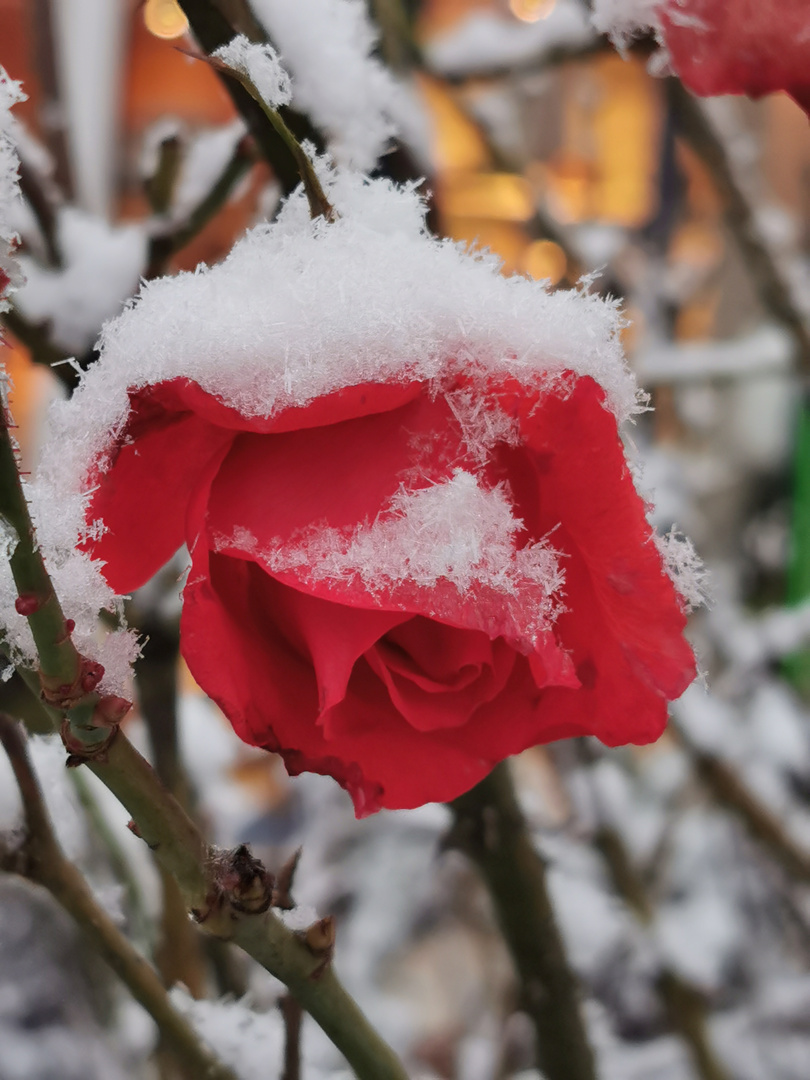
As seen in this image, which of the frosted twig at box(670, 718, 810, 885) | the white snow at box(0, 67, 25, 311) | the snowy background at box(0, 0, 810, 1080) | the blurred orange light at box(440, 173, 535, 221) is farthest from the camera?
the blurred orange light at box(440, 173, 535, 221)

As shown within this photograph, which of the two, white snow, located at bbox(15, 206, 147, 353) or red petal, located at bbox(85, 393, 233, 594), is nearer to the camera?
red petal, located at bbox(85, 393, 233, 594)

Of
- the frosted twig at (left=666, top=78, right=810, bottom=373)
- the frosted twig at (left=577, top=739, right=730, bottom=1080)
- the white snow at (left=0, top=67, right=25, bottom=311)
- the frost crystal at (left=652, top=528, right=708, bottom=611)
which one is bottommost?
the frosted twig at (left=577, top=739, right=730, bottom=1080)

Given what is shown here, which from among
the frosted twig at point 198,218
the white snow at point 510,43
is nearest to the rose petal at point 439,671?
the frosted twig at point 198,218

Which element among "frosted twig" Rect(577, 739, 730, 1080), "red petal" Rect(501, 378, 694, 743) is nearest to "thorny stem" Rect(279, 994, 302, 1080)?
"red petal" Rect(501, 378, 694, 743)

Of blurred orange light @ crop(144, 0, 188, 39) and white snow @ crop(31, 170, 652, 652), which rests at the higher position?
blurred orange light @ crop(144, 0, 188, 39)

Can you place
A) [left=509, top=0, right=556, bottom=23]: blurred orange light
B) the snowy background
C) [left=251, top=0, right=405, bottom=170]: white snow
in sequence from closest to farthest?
[left=251, top=0, right=405, bottom=170]: white snow, the snowy background, [left=509, top=0, right=556, bottom=23]: blurred orange light

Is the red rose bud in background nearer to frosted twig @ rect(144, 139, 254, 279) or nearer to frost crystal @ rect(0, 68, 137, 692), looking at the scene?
frost crystal @ rect(0, 68, 137, 692)

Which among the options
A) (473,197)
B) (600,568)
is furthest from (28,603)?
(473,197)

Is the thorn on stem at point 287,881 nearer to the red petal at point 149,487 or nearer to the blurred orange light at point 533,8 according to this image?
the red petal at point 149,487
